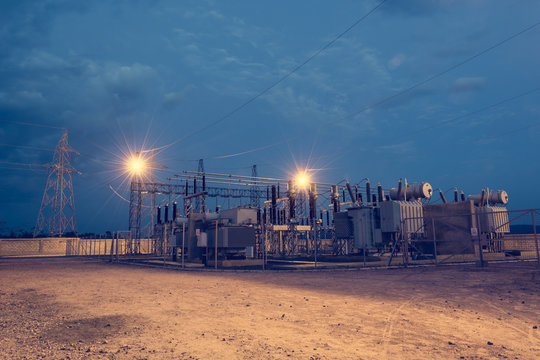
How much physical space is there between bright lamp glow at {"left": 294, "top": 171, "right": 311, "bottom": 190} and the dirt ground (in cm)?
3056

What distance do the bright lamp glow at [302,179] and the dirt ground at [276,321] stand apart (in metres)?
30.6

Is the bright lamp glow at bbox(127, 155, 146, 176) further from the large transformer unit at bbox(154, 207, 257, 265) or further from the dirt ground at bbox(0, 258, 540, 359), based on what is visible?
the dirt ground at bbox(0, 258, 540, 359)

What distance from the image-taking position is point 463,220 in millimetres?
26188

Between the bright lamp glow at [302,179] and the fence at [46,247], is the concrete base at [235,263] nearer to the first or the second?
the bright lamp glow at [302,179]

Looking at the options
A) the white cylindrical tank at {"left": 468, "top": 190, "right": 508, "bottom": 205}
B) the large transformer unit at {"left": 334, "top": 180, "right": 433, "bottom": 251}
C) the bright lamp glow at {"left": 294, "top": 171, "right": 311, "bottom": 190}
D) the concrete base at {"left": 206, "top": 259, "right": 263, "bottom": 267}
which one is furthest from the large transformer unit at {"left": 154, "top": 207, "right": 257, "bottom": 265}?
the white cylindrical tank at {"left": 468, "top": 190, "right": 508, "bottom": 205}

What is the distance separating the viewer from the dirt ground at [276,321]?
5.85 m

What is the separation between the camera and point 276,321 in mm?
7875

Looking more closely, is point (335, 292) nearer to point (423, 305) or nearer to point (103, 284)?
point (423, 305)

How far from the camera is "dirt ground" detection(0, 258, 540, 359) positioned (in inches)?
230

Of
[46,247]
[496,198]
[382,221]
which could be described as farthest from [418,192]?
[46,247]

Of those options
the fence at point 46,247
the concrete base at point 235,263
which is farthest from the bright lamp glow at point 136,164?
the concrete base at point 235,263

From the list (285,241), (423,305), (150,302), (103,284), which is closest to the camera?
(423,305)

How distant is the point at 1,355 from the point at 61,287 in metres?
8.84

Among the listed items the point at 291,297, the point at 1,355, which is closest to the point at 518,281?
the point at 291,297
